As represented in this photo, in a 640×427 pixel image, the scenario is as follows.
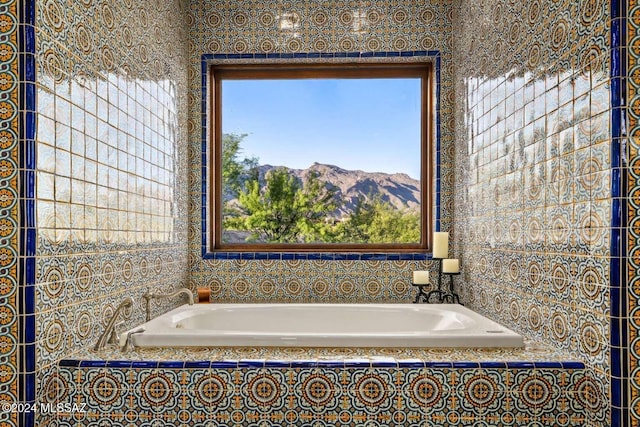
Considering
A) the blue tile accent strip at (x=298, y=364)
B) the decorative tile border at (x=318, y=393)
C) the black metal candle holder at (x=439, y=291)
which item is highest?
the black metal candle holder at (x=439, y=291)

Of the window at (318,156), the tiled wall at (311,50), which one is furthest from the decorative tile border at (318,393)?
the window at (318,156)

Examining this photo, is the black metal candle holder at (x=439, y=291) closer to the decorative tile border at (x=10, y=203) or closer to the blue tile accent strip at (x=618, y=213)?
the blue tile accent strip at (x=618, y=213)

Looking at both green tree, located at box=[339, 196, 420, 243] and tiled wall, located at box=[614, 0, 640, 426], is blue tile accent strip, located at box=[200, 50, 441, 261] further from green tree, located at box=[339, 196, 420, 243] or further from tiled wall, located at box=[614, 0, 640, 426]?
tiled wall, located at box=[614, 0, 640, 426]

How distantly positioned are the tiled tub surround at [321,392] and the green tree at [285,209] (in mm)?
1578

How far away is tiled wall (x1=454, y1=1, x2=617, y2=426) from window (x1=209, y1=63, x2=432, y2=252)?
1.52 feet

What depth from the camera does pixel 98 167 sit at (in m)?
1.97

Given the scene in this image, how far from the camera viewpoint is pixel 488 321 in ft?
7.35

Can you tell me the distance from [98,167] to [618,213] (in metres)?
1.81

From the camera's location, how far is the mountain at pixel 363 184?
3.21 m

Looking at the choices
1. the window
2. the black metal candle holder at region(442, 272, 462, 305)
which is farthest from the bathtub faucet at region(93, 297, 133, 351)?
the black metal candle holder at region(442, 272, 462, 305)

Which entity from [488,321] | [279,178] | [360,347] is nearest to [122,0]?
[279,178]

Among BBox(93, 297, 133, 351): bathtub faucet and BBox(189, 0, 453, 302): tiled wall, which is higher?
BBox(189, 0, 453, 302): tiled wall

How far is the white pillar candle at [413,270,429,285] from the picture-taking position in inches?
114

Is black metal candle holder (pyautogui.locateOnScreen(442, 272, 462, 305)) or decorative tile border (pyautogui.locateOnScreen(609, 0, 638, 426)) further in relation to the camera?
black metal candle holder (pyautogui.locateOnScreen(442, 272, 462, 305))
